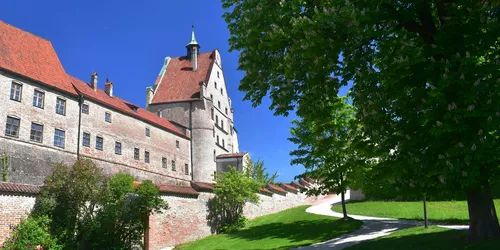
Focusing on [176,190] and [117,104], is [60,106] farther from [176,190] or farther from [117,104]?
[176,190]

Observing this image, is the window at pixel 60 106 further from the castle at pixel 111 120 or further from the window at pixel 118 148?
the window at pixel 118 148

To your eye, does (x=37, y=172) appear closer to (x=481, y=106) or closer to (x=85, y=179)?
(x=85, y=179)

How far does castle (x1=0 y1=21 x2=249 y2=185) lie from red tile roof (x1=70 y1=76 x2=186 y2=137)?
0.12 meters

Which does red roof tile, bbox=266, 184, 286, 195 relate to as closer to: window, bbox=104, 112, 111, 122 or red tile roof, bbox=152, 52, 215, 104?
red tile roof, bbox=152, 52, 215, 104

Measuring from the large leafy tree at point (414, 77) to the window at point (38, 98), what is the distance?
2396 cm

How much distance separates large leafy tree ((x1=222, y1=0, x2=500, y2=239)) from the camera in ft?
32.2

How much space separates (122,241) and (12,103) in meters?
14.4

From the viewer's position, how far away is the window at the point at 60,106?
32559 mm

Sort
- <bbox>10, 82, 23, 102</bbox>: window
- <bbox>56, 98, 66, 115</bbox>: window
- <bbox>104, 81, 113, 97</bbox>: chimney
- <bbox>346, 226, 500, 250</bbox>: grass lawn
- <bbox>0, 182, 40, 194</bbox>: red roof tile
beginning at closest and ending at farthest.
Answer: <bbox>346, 226, 500, 250</bbox>: grass lawn < <bbox>0, 182, 40, 194</bbox>: red roof tile < <bbox>10, 82, 23, 102</bbox>: window < <bbox>56, 98, 66, 115</bbox>: window < <bbox>104, 81, 113, 97</bbox>: chimney

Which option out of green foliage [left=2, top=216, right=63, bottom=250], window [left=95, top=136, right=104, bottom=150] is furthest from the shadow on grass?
window [left=95, top=136, right=104, bottom=150]

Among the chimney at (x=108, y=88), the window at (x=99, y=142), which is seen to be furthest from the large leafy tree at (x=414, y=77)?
the chimney at (x=108, y=88)

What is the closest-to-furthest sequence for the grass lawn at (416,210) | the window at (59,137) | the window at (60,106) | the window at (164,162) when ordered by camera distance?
the grass lawn at (416,210), the window at (59,137), the window at (60,106), the window at (164,162)

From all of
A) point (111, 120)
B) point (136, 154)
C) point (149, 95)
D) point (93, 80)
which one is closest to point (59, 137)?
point (111, 120)

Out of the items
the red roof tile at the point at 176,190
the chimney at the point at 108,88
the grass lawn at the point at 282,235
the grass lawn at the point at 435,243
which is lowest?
the grass lawn at the point at 282,235
